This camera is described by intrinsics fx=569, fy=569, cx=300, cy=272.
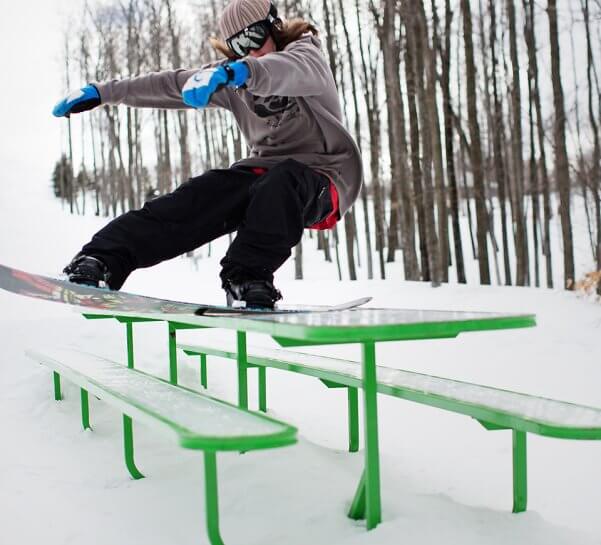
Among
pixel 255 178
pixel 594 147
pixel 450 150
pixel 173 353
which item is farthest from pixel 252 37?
pixel 594 147

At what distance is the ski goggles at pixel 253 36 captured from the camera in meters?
2.40

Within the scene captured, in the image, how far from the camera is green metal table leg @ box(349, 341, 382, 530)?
148 centimetres

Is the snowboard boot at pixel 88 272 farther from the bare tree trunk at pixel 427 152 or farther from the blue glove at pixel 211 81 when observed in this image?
the bare tree trunk at pixel 427 152

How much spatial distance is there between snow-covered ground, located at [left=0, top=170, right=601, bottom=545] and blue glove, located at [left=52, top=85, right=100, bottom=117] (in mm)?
1468

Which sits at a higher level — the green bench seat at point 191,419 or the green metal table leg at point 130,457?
the green bench seat at point 191,419

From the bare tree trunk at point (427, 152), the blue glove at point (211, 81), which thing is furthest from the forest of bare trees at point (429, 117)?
the blue glove at point (211, 81)

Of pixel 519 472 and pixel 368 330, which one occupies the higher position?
pixel 368 330

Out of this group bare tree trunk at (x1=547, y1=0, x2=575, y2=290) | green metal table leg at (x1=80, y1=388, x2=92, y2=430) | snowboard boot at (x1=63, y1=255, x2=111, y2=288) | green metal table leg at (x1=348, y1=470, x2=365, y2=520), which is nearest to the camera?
green metal table leg at (x1=348, y1=470, x2=365, y2=520)

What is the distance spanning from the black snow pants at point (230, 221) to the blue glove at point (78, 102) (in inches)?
22.2

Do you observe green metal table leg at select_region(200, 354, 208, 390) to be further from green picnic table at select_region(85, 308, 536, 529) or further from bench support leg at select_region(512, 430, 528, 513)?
bench support leg at select_region(512, 430, 528, 513)

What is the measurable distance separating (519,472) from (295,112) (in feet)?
5.35

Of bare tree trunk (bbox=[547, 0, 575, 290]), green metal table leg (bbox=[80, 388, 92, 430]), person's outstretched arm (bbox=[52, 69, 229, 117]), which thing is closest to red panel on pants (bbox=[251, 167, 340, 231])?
person's outstretched arm (bbox=[52, 69, 229, 117])

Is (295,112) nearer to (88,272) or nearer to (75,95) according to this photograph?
(75,95)

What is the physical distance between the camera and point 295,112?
245 centimetres
